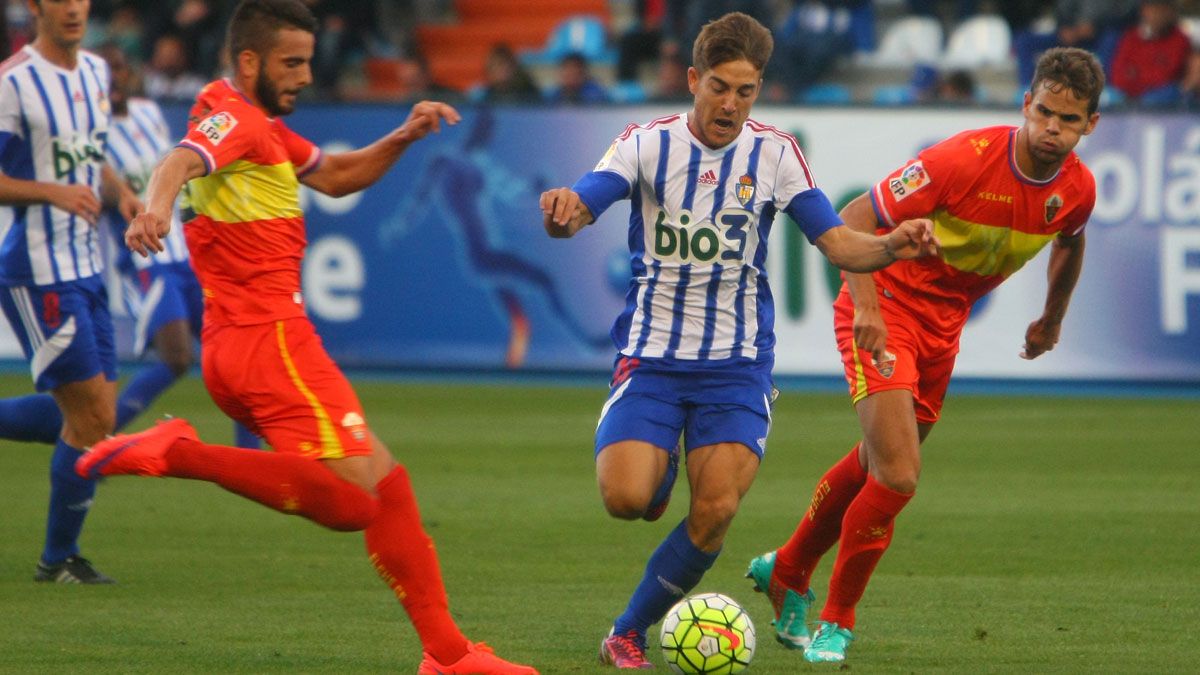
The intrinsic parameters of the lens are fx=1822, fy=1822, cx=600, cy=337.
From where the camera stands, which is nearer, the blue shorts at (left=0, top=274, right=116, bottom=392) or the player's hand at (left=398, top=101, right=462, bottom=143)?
the player's hand at (left=398, top=101, right=462, bottom=143)

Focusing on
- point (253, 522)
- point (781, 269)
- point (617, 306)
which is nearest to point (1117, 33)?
point (781, 269)

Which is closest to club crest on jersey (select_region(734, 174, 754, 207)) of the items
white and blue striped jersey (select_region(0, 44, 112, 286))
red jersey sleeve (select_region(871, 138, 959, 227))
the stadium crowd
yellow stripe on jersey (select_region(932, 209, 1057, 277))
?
red jersey sleeve (select_region(871, 138, 959, 227))

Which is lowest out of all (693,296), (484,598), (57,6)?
(484,598)

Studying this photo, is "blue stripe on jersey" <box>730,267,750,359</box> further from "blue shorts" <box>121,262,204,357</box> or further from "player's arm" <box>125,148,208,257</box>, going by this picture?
"blue shorts" <box>121,262,204,357</box>

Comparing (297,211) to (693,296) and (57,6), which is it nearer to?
(693,296)

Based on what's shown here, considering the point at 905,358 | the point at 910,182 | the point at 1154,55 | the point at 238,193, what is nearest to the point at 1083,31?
the point at 1154,55

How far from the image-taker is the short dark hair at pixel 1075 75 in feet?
19.2

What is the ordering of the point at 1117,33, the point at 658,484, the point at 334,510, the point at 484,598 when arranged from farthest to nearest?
the point at 1117,33
the point at 484,598
the point at 658,484
the point at 334,510

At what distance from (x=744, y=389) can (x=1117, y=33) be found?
443 inches

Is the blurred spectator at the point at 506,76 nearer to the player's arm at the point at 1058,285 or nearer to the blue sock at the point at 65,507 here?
the blue sock at the point at 65,507

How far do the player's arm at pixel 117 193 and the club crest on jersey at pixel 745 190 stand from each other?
9.08 ft

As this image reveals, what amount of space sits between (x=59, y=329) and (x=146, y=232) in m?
2.28

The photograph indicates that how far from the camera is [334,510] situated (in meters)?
5.17

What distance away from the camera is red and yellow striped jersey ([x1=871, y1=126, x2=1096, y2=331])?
19.9ft
